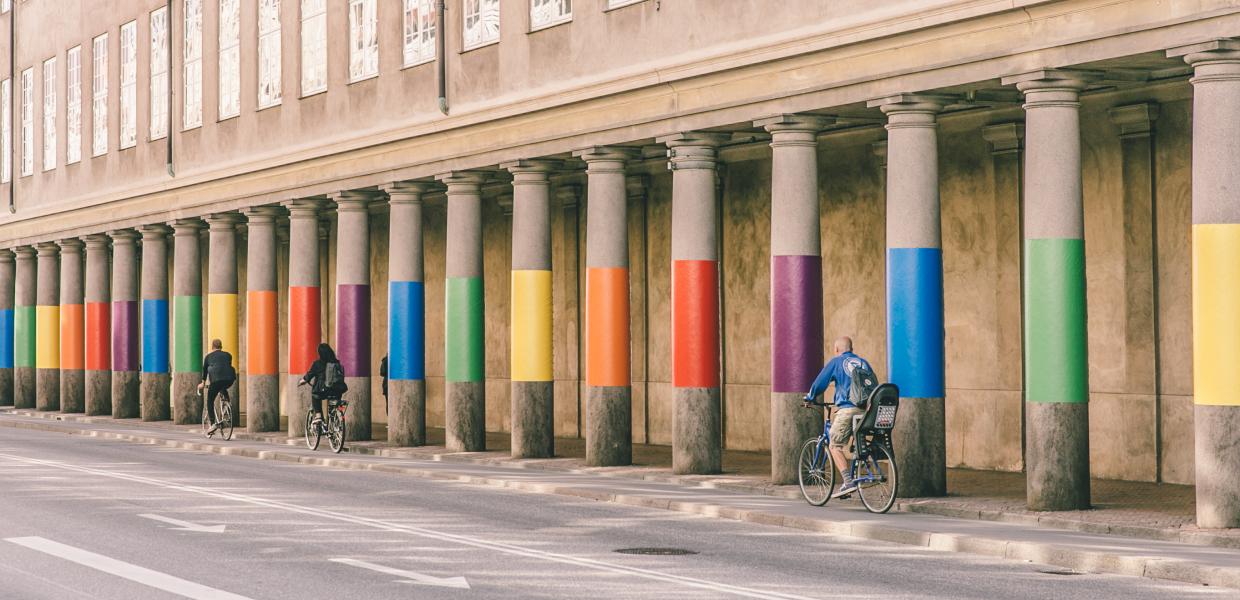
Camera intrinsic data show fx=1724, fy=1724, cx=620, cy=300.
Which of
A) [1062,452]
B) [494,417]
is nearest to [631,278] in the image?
[494,417]

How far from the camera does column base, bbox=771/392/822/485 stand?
69.2 feet

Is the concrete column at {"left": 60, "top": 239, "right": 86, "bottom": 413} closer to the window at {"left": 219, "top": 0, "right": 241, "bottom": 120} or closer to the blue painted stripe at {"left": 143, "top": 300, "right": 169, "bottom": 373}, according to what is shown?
the blue painted stripe at {"left": 143, "top": 300, "right": 169, "bottom": 373}

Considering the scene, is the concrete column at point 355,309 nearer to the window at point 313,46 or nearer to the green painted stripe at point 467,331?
the window at point 313,46

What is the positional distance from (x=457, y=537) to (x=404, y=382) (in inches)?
532

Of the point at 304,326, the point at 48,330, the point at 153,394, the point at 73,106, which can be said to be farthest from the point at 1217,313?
the point at 48,330

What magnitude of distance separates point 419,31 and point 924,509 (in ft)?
48.8

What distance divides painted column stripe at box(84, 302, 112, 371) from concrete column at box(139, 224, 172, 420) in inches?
136

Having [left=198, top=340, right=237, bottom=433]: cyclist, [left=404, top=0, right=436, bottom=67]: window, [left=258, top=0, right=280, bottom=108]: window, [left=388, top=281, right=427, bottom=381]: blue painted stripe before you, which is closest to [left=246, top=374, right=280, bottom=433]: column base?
[left=198, top=340, right=237, bottom=433]: cyclist

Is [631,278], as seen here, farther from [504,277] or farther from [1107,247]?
[1107,247]

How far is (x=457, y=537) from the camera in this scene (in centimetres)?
1573

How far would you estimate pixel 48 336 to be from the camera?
46.2 m

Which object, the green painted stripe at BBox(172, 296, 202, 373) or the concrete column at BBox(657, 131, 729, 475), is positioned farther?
the green painted stripe at BBox(172, 296, 202, 373)

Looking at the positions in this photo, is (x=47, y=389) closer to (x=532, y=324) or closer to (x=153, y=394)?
(x=153, y=394)

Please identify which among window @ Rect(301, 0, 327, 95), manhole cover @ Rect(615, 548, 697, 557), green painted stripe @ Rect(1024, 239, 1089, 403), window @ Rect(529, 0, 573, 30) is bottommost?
manhole cover @ Rect(615, 548, 697, 557)
